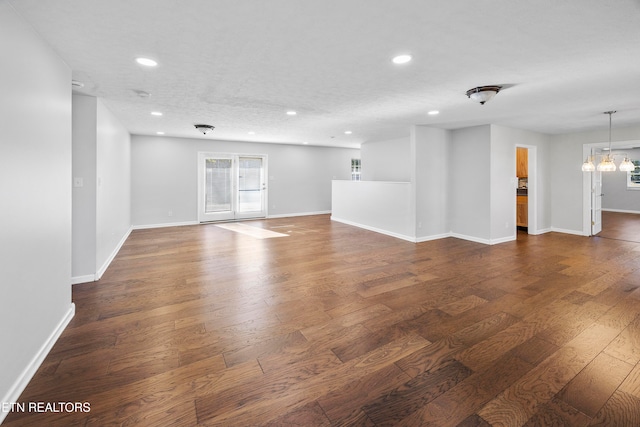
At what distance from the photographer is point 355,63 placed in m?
2.74

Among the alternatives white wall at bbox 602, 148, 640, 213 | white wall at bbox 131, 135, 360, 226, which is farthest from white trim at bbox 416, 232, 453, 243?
white wall at bbox 602, 148, 640, 213

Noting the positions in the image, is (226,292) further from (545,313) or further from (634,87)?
(634,87)

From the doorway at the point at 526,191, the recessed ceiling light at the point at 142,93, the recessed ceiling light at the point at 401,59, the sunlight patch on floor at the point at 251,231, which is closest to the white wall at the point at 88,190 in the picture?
the recessed ceiling light at the point at 142,93

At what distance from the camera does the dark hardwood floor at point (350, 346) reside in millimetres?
1603

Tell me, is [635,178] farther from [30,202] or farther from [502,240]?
[30,202]

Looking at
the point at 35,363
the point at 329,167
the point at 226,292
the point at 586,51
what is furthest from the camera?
the point at 329,167

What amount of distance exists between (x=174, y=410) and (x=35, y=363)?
3.73 ft

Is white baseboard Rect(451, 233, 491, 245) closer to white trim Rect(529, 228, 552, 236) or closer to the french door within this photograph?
white trim Rect(529, 228, 552, 236)

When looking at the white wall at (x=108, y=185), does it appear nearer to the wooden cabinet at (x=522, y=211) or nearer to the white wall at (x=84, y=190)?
the white wall at (x=84, y=190)

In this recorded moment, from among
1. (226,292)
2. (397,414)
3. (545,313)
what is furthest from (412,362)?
(226,292)

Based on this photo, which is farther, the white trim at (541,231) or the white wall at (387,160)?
the white wall at (387,160)

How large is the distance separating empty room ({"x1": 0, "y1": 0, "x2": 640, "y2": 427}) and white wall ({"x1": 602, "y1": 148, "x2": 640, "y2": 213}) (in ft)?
20.3

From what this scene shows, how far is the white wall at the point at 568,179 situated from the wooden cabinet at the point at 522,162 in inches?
19.6

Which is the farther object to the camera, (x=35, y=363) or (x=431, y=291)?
(x=431, y=291)
